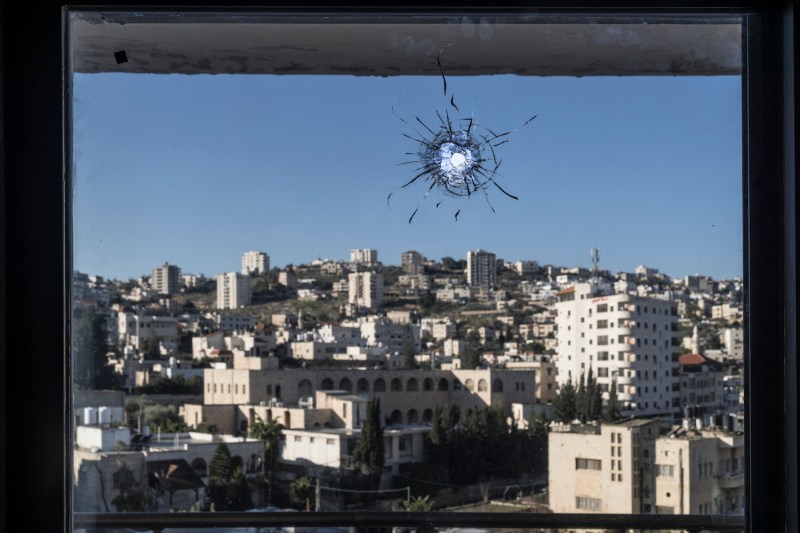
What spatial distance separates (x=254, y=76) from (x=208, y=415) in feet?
2.40

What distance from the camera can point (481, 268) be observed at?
1.55 metres

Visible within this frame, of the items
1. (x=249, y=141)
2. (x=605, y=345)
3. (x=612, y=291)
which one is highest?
(x=249, y=141)

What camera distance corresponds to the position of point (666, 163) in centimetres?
161

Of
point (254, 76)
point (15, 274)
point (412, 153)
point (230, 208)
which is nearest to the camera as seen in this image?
point (15, 274)

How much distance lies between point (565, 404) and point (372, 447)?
1.60 ft

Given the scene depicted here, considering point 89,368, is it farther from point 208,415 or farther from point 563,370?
point 563,370

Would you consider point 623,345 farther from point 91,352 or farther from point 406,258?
point 91,352

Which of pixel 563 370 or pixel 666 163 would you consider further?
pixel 563 370

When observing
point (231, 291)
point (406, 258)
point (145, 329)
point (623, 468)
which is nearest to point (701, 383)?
point (623, 468)

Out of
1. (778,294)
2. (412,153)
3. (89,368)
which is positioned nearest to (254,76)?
(412,153)

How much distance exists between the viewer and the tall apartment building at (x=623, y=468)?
1646 mm

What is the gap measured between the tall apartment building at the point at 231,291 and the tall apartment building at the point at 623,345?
2.26ft

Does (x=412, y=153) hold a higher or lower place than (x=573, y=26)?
lower

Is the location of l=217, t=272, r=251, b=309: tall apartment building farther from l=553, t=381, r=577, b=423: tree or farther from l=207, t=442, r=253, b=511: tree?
l=553, t=381, r=577, b=423: tree
